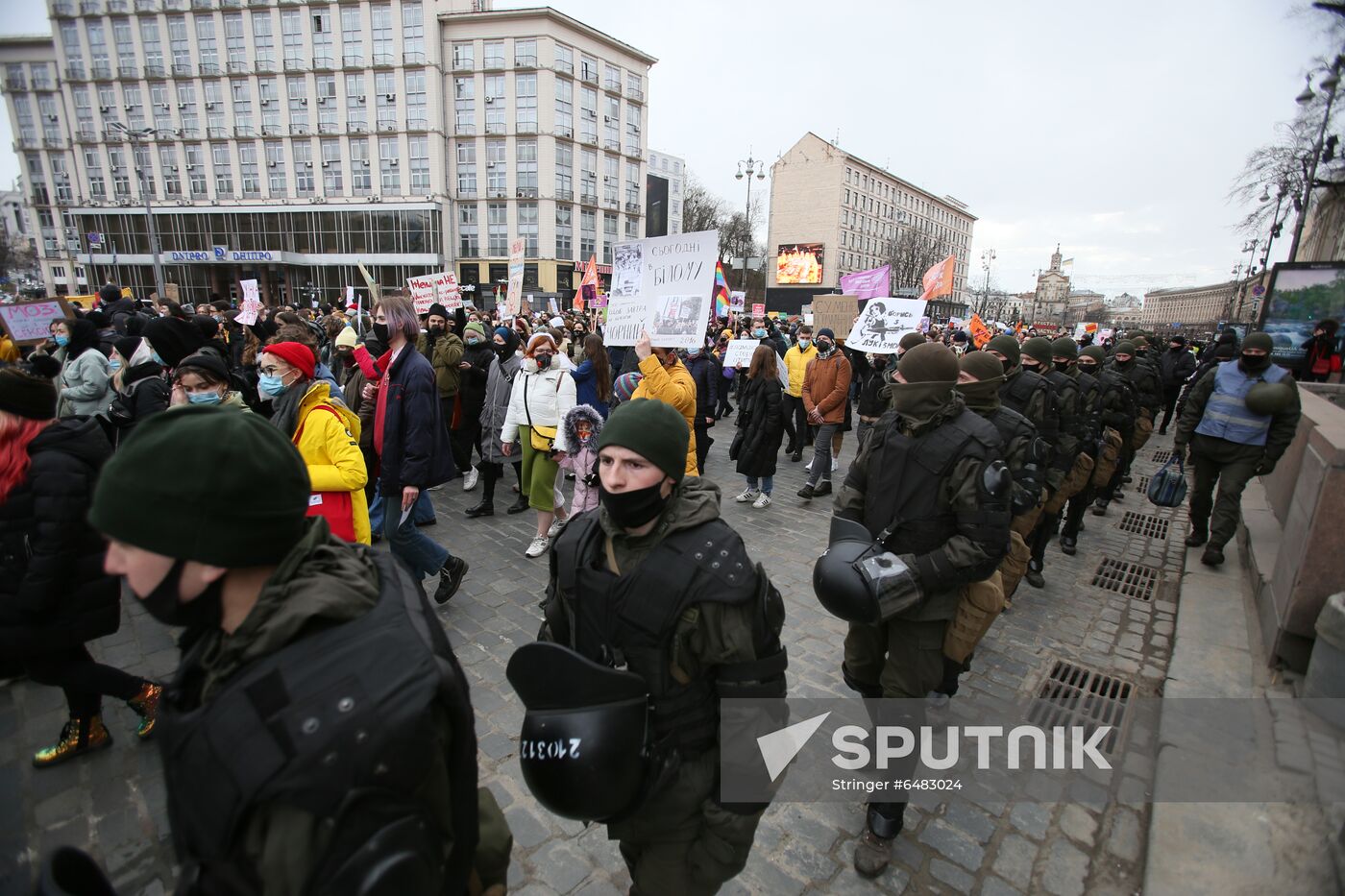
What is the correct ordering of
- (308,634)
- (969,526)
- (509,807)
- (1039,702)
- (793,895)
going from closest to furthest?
(308,634)
(793,895)
(969,526)
(509,807)
(1039,702)

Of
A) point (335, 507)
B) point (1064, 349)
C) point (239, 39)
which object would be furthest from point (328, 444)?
point (239, 39)

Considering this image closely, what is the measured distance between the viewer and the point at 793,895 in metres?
2.53

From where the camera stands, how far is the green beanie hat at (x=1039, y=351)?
18.7ft

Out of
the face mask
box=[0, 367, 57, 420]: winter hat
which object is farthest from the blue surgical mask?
the face mask

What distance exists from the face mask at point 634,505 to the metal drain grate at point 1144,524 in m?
7.51

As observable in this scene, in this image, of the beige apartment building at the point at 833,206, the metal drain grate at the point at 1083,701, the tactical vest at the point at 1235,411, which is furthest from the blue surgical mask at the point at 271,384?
the beige apartment building at the point at 833,206

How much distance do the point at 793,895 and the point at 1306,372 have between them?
54.5 feet

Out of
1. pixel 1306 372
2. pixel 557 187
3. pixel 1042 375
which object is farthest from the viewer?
pixel 557 187

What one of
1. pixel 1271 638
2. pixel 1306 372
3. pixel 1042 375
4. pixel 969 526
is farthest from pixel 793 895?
pixel 1306 372

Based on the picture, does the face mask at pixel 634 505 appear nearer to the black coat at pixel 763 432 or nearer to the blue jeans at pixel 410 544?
the blue jeans at pixel 410 544

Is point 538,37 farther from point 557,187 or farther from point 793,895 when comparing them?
point 793,895

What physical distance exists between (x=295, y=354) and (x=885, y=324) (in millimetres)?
7967

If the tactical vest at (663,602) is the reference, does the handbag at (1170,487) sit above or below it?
below

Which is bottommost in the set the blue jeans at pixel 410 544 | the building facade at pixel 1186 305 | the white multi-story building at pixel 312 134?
the blue jeans at pixel 410 544
